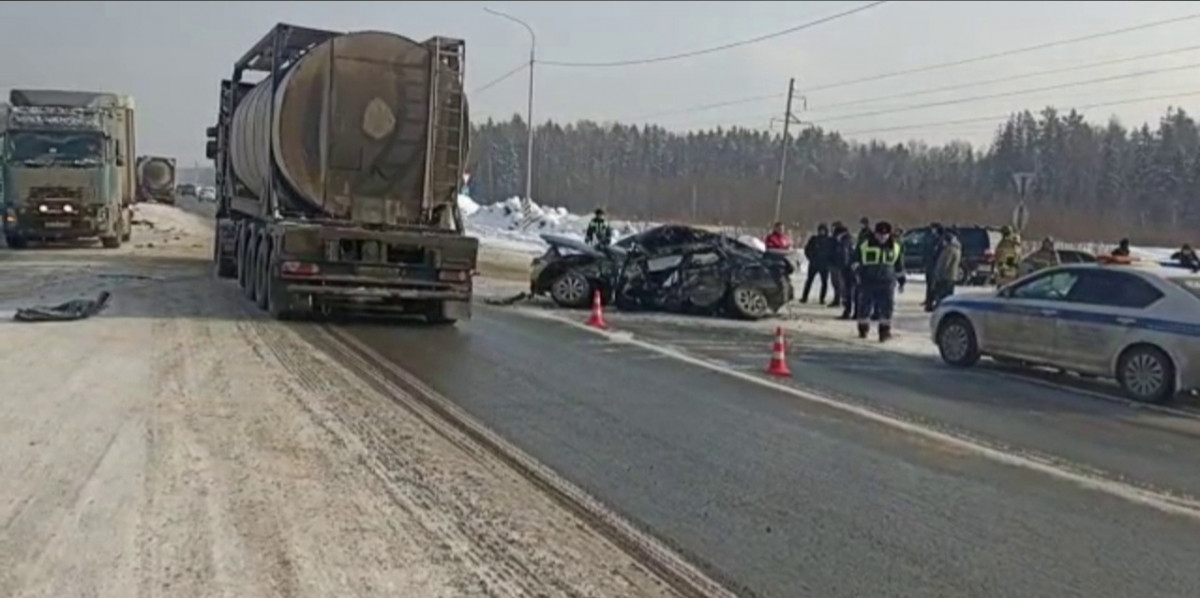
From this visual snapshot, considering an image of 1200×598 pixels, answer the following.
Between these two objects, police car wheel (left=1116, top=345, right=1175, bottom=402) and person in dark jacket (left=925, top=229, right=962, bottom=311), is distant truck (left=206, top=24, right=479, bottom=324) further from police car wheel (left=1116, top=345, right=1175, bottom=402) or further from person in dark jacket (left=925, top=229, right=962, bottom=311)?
person in dark jacket (left=925, top=229, right=962, bottom=311)

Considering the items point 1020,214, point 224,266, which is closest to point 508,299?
point 224,266

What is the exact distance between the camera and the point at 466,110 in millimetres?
15742

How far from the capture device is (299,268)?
14719 mm

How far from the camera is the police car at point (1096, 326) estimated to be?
12273 mm

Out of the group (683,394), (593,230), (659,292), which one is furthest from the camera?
(593,230)

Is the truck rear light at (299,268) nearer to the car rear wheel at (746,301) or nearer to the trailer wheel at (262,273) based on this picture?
the trailer wheel at (262,273)

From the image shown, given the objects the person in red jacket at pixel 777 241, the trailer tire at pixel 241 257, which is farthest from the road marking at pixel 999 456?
the person in red jacket at pixel 777 241

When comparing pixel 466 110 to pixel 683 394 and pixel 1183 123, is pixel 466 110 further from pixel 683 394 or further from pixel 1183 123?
pixel 1183 123

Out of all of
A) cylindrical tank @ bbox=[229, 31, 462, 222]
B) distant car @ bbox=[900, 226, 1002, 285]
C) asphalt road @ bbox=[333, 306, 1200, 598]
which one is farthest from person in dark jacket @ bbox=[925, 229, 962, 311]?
distant car @ bbox=[900, 226, 1002, 285]

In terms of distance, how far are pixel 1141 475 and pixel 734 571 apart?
420cm

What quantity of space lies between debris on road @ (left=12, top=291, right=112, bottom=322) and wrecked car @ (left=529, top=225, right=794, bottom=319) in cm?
716

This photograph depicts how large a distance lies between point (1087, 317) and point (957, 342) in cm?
210

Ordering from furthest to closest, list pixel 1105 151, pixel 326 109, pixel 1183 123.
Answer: pixel 1105 151, pixel 1183 123, pixel 326 109

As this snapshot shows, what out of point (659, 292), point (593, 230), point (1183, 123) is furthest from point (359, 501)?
point (1183, 123)
